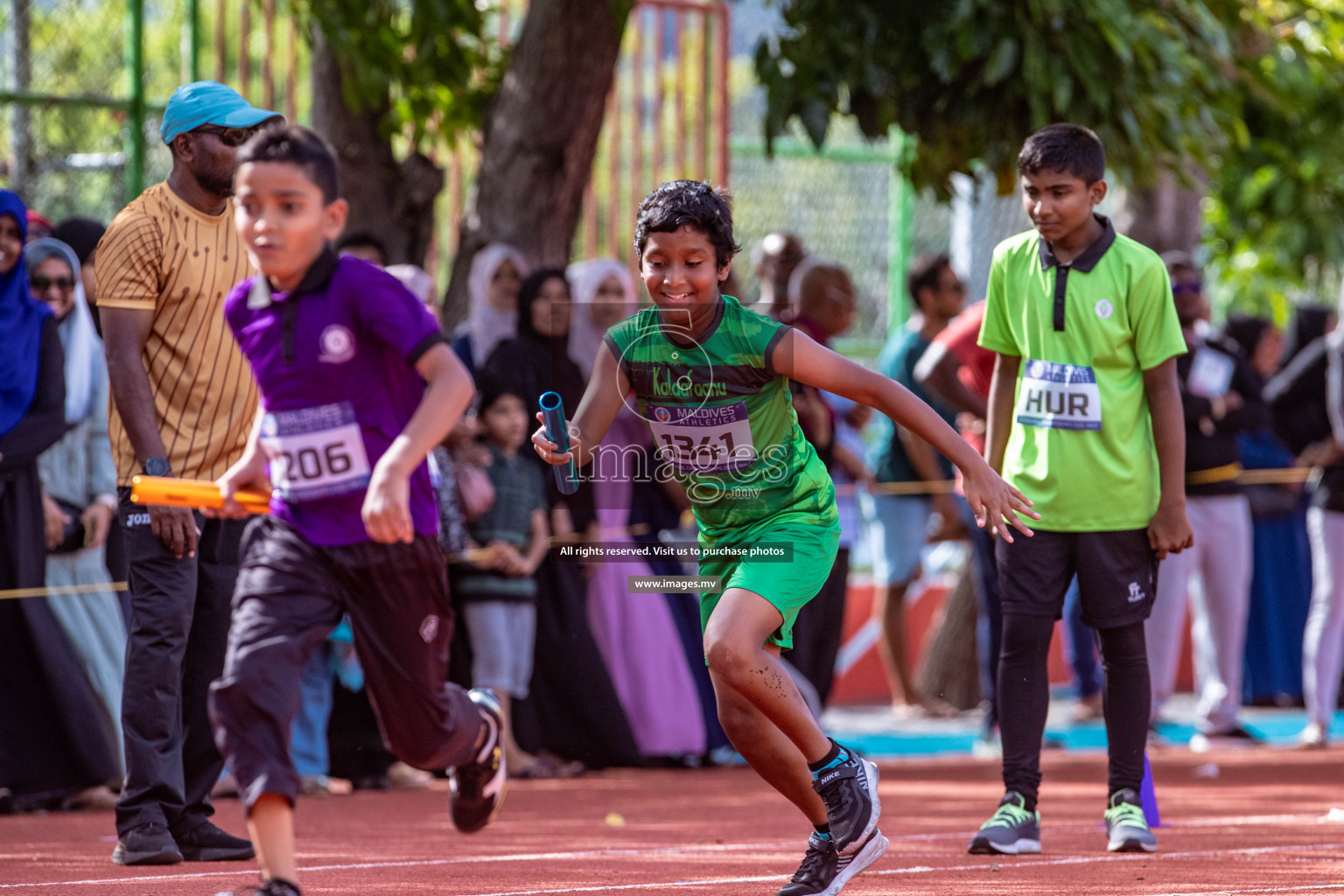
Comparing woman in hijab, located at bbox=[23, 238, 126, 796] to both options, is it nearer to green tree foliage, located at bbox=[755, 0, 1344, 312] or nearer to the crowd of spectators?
the crowd of spectators

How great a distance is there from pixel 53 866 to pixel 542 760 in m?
3.59

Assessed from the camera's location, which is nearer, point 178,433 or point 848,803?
point 848,803

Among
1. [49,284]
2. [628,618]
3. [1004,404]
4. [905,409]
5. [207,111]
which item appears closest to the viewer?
[905,409]

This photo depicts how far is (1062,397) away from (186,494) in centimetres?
287

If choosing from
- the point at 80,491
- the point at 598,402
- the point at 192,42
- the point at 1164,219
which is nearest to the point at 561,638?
the point at 80,491

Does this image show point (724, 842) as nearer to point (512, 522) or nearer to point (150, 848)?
point (150, 848)

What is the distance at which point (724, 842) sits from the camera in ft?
20.9

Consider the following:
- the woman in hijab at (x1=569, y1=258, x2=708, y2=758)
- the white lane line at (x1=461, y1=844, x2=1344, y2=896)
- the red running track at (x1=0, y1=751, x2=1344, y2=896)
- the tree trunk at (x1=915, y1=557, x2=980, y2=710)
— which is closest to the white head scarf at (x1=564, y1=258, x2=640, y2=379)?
the woman in hijab at (x1=569, y1=258, x2=708, y2=758)

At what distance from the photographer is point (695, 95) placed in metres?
12.8

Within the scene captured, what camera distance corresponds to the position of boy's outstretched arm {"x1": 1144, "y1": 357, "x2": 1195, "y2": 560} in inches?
225

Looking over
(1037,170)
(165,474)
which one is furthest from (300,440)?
(1037,170)

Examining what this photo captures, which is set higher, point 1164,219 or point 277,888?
point 1164,219

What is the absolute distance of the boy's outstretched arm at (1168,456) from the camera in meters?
5.73

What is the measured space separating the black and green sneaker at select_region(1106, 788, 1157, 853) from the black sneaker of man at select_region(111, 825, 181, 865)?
113 inches
